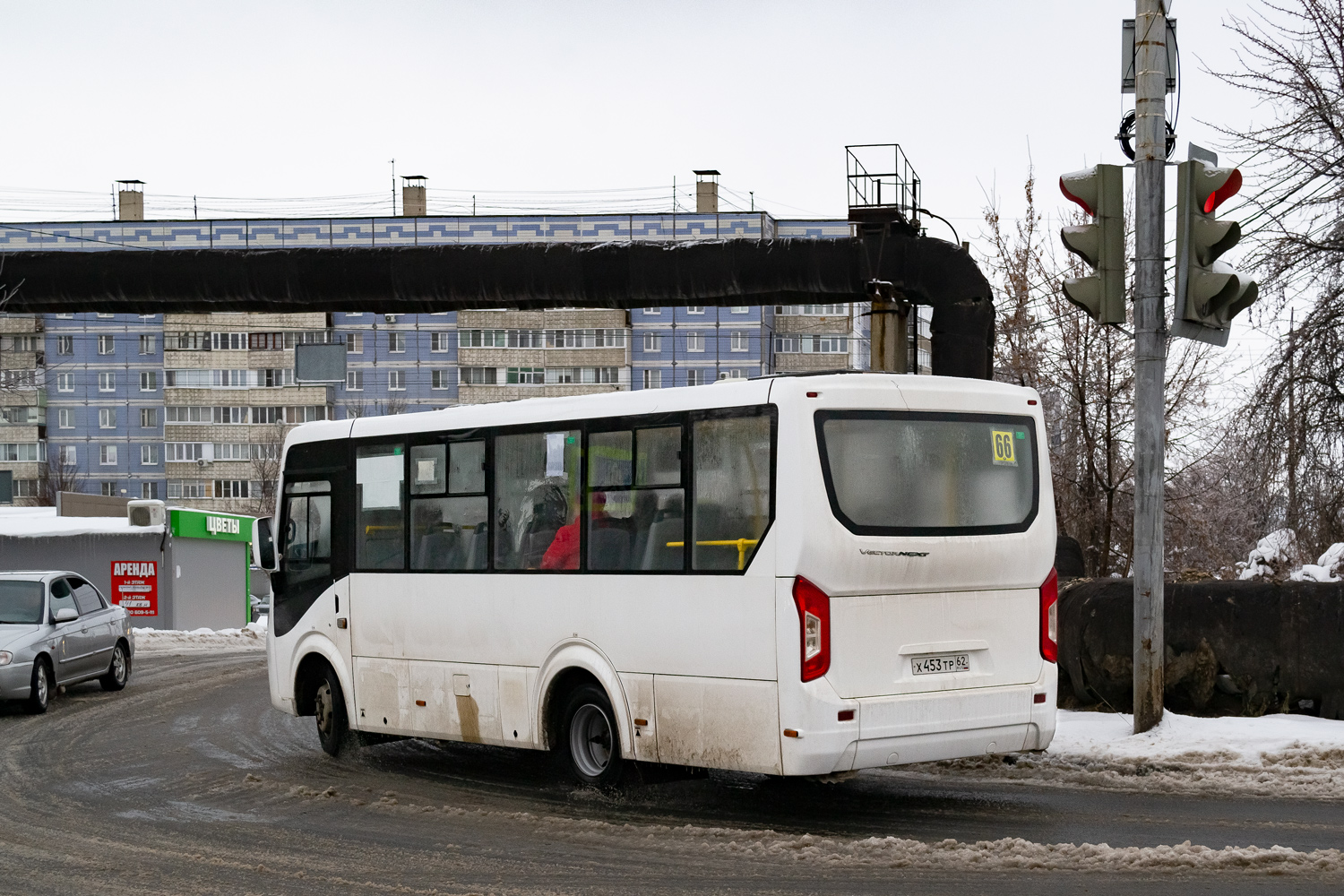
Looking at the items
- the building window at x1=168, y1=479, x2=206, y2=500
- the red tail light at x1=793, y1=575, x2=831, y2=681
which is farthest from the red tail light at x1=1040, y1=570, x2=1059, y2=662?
the building window at x1=168, y1=479, x2=206, y2=500

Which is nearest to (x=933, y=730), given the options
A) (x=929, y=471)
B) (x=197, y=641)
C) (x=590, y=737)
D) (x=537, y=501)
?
(x=929, y=471)

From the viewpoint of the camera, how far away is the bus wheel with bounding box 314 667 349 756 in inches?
504

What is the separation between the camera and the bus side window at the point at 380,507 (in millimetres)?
12180

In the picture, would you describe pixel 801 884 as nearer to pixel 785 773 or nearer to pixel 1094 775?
pixel 785 773

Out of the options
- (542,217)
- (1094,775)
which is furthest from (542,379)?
(1094,775)

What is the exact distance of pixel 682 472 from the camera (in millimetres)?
9812

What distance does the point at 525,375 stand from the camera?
90625 millimetres

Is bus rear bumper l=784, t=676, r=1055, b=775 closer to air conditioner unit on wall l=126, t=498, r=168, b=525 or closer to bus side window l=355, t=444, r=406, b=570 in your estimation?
bus side window l=355, t=444, r=406, b=570

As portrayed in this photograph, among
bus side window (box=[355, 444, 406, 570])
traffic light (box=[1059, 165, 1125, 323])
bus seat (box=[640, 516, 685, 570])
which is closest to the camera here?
bus seat (box=[640, 516, 685, 570])

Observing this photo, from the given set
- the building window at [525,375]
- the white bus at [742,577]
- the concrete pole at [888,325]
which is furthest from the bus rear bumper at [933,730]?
the building window at [525,375]

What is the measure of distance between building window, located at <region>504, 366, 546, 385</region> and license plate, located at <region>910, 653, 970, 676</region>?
8118cm

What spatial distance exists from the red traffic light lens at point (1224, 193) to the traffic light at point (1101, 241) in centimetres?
63

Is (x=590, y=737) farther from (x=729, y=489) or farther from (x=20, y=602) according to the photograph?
(x=20, y=602)

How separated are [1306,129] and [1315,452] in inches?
136
